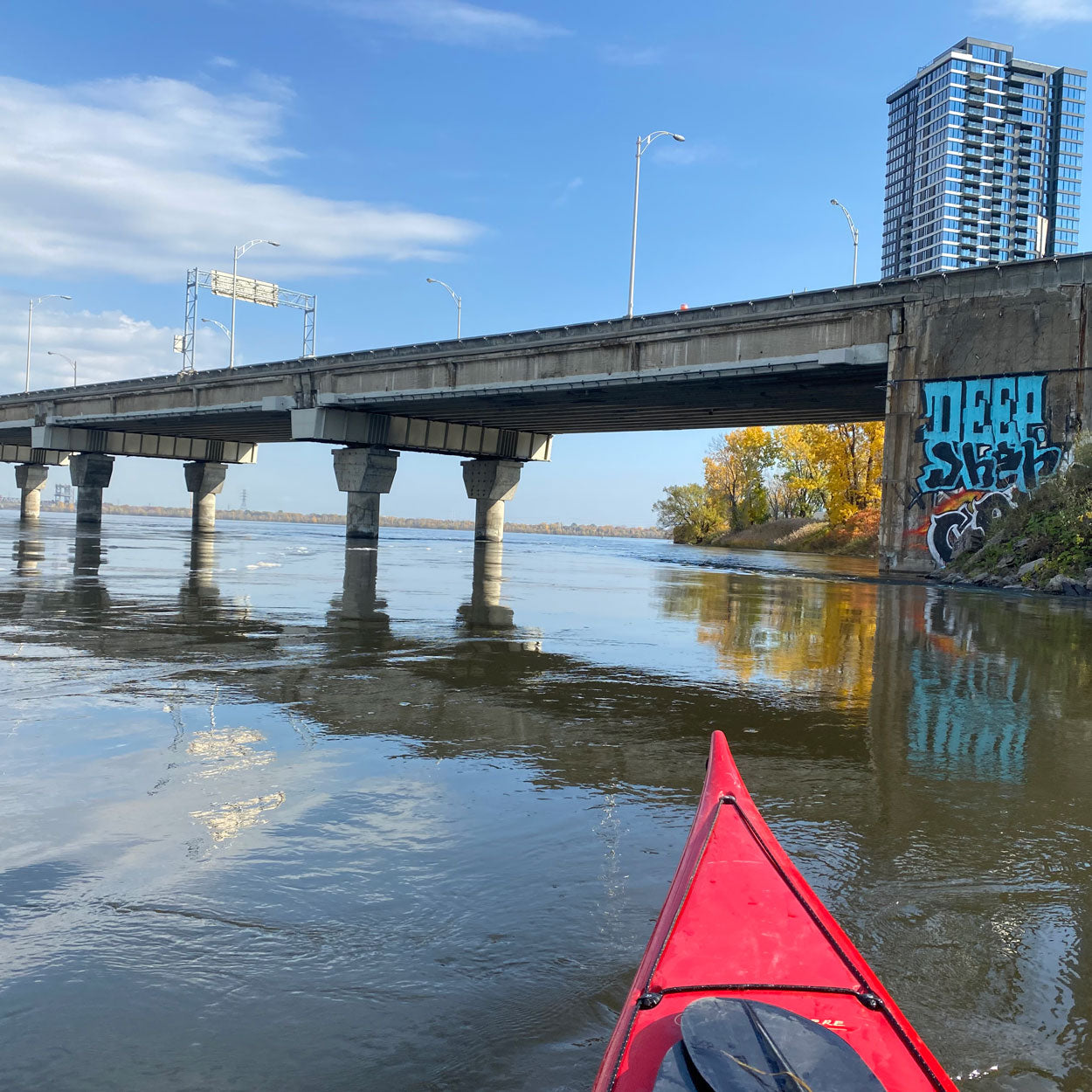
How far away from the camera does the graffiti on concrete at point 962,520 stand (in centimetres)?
2620

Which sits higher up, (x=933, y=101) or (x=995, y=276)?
(x=933, y=101)

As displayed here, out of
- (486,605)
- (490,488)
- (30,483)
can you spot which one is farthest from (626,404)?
(30,483)

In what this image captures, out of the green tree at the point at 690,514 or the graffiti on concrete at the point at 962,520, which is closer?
the graffiti on concrete at the point at 962,520

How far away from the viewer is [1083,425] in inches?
963

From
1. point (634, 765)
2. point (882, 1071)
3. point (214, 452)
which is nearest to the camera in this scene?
point (882, 1071)

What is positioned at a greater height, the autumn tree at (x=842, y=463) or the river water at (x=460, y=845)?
the autumn tree at (x=842, y=463)

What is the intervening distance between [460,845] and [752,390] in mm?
30639

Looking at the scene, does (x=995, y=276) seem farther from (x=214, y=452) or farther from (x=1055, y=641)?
(x=214, y=452)

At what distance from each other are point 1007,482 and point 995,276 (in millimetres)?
5615

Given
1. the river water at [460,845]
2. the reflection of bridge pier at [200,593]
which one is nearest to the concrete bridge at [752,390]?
the reflection of bridge pier at [200,593]

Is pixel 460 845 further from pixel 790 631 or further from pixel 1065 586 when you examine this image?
pixel 1065 586

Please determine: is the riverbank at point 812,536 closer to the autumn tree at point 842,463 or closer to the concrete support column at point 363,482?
the autumn tree at point 842,463

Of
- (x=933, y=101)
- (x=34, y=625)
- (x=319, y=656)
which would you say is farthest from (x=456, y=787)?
(x=933, y=101)

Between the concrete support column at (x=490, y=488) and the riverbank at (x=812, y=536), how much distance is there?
2097 centimetres
